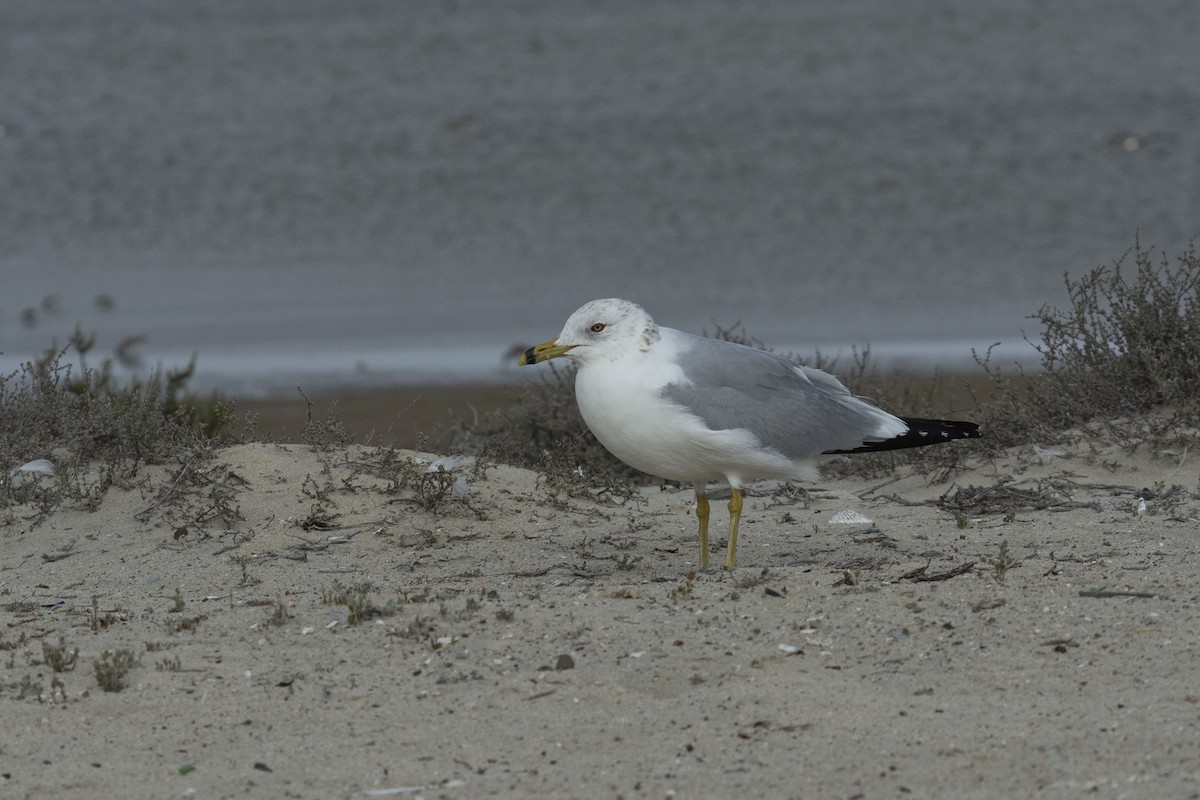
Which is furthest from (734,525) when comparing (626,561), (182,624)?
(182,624)

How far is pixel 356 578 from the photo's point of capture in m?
6.16

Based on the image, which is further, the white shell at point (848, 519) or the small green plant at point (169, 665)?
the white shell at point (848, 519)

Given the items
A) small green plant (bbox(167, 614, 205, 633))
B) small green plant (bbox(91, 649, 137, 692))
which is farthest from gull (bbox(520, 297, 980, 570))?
small green plant (bbox(91, 649, 137, 692))

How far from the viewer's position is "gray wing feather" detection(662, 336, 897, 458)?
Answer: 5957mm

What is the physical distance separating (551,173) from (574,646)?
1473 cm

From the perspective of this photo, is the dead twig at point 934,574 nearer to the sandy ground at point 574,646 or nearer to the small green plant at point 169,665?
the sandy ground at point 574,646

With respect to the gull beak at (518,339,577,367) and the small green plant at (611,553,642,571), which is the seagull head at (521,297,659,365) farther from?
the small green plant at (611,553,642,571)

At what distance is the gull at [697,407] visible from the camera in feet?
19.3

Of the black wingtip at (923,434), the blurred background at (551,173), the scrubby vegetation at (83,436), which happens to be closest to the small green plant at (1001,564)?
the black wingtip at (923,434)

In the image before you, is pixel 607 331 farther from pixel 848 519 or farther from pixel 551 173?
pixel 551 173

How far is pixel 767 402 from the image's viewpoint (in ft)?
20.1

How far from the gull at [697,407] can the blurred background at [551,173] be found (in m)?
6.52

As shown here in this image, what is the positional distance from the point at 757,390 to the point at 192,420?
3525mm

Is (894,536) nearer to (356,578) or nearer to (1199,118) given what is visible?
(356,578)
